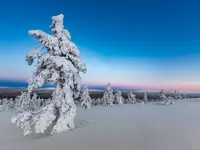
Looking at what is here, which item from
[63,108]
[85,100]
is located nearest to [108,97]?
[85,100]

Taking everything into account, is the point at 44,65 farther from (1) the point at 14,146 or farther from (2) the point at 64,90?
(1) the point at 14,146

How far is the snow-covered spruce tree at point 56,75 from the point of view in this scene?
15.3 m

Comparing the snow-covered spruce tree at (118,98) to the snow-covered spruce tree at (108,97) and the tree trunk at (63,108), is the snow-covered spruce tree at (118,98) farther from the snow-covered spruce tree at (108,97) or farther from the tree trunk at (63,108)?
the tree trunk at (63,108)

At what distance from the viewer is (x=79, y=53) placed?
1658 cm

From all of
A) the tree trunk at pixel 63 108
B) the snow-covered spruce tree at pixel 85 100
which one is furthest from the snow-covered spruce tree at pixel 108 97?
the tree trunk at pixel 63 108

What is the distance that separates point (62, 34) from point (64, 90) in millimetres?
4366

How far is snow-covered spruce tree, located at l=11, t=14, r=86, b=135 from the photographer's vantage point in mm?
15281

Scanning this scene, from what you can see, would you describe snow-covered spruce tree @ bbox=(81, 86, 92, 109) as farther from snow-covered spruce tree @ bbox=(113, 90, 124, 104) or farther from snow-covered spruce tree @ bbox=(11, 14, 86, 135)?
snow-covered spruce tree @ bbox=(11, 14, 86, 135)

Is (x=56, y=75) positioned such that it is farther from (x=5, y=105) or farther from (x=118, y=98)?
(x=5, y=105)

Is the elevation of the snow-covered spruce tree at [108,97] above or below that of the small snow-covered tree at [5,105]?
above

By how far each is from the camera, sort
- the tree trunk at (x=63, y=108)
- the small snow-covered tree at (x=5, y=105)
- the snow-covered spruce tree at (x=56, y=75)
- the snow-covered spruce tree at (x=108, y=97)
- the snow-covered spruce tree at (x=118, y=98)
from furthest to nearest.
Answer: the snow-covered spruce tree at (x=118, y=98) < the small snow-covered tree at (x=5, y=105) < the snow-covered spruce tree at (x=108, y=97) < the tree trunk at (x=63, y=108) < the snow-covered spruce tree at (x=56, y=75)

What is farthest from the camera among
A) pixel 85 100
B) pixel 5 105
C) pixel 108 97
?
pixel 5 105

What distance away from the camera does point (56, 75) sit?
15.5 m

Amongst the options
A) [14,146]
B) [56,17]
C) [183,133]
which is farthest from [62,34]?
[183,133]
